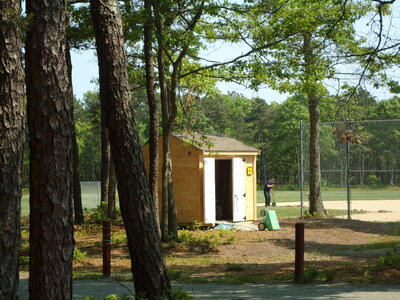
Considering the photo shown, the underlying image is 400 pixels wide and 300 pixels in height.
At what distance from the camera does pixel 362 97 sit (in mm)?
14766

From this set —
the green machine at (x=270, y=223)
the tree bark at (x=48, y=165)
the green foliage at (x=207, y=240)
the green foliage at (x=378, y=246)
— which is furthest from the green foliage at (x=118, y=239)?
the tree bark at (x=48, y=165)

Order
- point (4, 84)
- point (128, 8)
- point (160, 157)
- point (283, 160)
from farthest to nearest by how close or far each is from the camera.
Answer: point (283, 160)
point (160, 157)
point (128, 8)
point (4, 84)

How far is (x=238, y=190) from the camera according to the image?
23797mm

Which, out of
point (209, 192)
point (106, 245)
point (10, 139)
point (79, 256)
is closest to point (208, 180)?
point (209, 192)

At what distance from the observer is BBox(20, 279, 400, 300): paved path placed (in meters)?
9.36

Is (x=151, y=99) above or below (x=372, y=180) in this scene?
above

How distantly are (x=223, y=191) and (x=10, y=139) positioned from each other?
1915 centimetres

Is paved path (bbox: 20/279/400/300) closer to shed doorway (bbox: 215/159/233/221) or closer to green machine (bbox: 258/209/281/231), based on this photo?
green machine (bbox: 258/209/281/231)

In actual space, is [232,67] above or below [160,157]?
above

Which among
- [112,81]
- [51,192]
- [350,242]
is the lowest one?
[350,242]

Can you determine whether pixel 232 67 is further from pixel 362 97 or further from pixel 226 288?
pixel 226 288

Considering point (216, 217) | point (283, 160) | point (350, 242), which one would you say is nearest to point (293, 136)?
point (283, 160)

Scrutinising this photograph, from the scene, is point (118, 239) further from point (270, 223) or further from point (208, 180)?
point (270, 223)

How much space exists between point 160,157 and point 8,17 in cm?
1678
